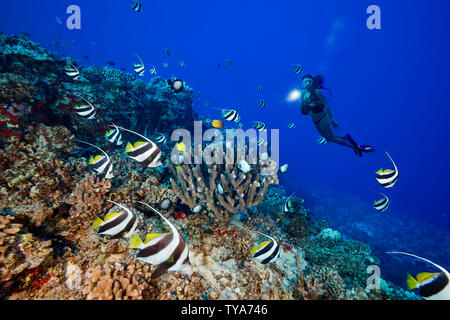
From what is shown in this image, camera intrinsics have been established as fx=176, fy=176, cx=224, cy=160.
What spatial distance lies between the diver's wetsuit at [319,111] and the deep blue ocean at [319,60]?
29.9m

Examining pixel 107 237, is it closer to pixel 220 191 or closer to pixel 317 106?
pixel 220 191

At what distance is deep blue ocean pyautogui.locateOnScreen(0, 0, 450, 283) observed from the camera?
180 ft

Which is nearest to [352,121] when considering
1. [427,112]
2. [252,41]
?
[427,112]

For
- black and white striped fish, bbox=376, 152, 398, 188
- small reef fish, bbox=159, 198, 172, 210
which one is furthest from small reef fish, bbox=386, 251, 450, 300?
small reef fish, bbox=159, 198, 172, 210

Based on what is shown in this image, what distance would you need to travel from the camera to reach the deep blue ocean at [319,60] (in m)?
54.8

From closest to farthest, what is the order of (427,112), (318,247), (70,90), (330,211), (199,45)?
(318,247)
(70,90)
(330,211)
(427,112)
(199,45)

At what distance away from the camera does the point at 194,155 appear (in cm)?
471

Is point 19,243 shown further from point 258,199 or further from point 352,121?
point 352,121

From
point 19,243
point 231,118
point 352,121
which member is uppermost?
point 352,121

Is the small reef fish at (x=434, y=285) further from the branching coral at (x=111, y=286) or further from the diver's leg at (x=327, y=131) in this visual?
the diver's leg at (x=327, y=131)

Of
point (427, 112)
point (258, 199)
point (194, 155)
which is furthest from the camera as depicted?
point (427, 112)

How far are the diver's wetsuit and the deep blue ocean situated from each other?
98.1 ft

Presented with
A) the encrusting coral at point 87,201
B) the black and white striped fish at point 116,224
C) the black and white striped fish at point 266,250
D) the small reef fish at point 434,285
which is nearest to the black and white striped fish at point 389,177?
the small reef fish at point 434,285

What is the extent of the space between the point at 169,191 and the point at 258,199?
2.14 m
